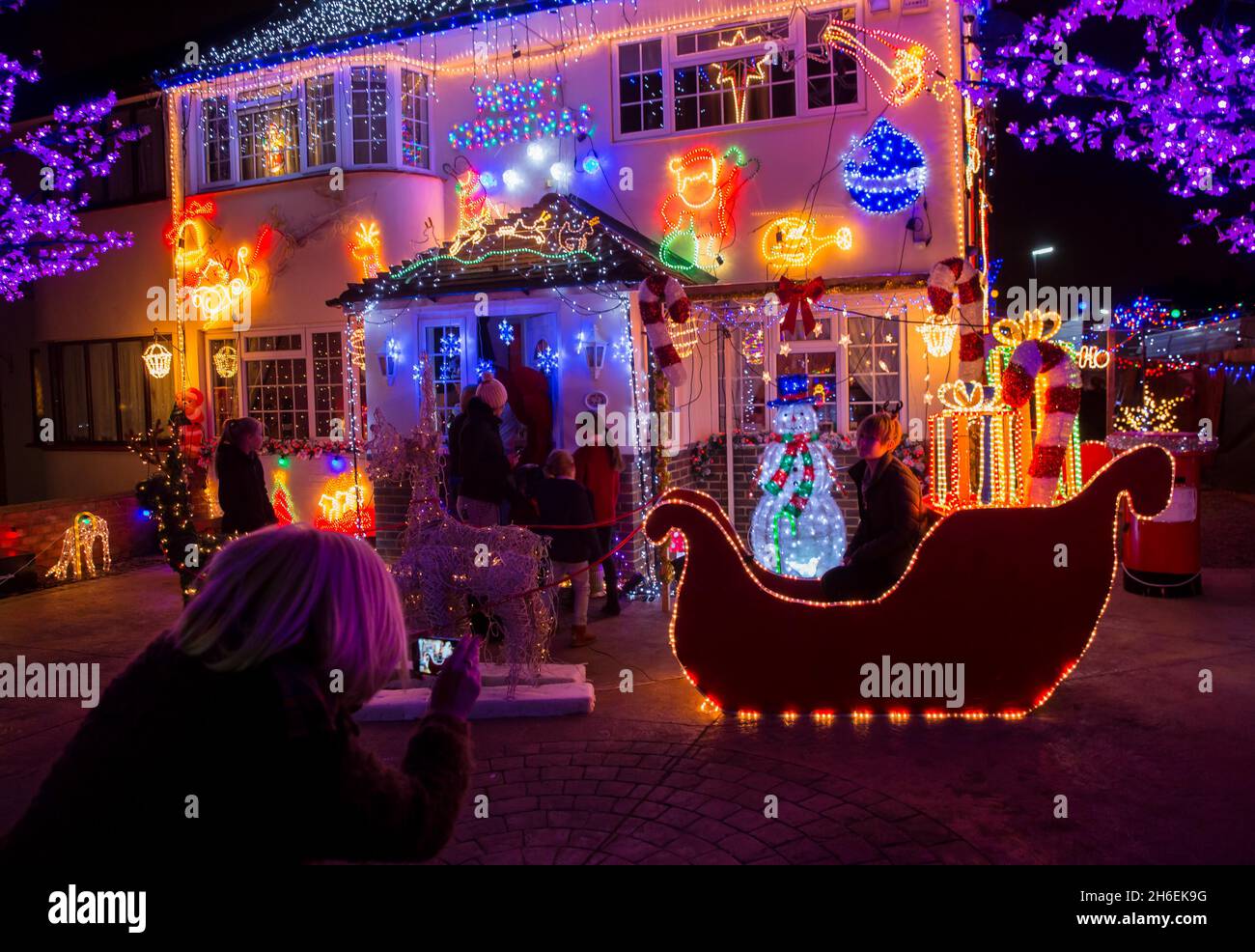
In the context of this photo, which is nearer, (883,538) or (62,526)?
(883,538)

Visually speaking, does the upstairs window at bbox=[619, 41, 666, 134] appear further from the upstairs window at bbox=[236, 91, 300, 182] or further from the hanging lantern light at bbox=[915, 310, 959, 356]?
the upstairs window at bbox=[236, 91, 300, 182]

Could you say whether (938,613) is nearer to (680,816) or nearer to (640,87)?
(680,816)

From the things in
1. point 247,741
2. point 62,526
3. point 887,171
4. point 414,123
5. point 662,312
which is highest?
point 414,123

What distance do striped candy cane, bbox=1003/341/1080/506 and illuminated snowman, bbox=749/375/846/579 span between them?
88.2 inches

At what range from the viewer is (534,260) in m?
10.4

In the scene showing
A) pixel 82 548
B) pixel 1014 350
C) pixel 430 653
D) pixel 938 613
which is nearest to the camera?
pixel 938 613

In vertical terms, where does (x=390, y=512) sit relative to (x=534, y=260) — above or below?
below

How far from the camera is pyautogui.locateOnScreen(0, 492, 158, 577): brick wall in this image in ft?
35.4

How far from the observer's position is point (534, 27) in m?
12.2

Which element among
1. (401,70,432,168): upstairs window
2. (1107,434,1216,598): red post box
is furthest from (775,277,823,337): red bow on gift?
(401,70,432,168): upstairs window

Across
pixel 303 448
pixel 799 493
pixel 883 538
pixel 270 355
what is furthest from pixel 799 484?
pixel 270 355

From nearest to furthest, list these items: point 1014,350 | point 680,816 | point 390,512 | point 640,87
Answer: point 680,816
point 1014,350
point 390,512
point 640,87

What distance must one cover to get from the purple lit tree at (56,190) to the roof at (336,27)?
1.41 metres

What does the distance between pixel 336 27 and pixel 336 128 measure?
1365 millimetres
